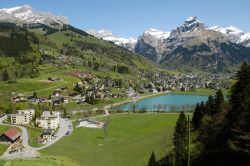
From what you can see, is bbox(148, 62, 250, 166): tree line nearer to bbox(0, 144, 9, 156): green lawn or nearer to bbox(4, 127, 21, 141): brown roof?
bbox(0, 144, 9, 156): green lawn

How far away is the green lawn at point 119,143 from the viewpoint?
329 ft

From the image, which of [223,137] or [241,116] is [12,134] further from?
[241,116]

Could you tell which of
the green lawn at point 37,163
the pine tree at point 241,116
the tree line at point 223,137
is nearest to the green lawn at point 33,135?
the green lawn at point 37,163

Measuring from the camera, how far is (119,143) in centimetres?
12569

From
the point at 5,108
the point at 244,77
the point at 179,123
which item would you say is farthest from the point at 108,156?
the point at 5,108

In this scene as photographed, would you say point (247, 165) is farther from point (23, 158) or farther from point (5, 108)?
point (5, 108)

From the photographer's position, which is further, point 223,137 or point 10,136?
point 10,136

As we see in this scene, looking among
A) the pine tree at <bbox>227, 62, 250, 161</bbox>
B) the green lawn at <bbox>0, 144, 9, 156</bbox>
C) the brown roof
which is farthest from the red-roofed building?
the pine tree at <bbox>227, 62, 250, 161</bbox>

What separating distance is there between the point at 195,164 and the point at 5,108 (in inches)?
5664

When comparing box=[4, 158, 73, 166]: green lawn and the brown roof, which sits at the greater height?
the brown roof

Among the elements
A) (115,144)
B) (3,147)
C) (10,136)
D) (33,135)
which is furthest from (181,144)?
(33,135)

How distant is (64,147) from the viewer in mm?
119312

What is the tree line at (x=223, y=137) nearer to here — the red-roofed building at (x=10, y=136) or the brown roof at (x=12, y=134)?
the red-roofed building at (x=10, y=136)

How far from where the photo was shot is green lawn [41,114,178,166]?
329 ft
